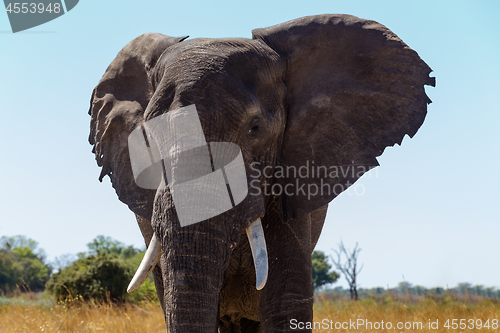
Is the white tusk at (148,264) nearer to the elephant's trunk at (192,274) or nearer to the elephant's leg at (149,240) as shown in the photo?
the elephant's trunk at (192,274)

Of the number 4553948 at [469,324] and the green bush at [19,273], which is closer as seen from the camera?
the number 4553948 at [469,324]

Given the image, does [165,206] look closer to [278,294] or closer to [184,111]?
[184,111]

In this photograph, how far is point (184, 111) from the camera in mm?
3598

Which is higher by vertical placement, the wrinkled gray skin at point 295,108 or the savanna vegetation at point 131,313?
the wrinkled gray skin at point 295,108

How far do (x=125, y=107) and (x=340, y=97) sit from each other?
1.90 meters

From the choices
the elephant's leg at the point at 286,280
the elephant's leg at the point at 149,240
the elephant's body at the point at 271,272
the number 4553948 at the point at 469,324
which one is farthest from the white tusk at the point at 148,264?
the number 4553948 at the point at 469,324

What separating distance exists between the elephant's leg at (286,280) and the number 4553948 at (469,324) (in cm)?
382

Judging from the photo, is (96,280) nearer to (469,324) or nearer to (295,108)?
(469,324)

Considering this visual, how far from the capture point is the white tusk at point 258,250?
3.47 m

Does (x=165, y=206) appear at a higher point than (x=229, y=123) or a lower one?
lower

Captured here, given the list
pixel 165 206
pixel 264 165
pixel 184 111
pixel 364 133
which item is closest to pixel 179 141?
pixel 184 111

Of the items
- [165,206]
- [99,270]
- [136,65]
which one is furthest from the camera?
[99,270]

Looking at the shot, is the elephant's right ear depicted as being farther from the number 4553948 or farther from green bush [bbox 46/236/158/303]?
green bush [bbox 46/236/158/303]

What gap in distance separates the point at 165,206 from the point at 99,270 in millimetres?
9694
